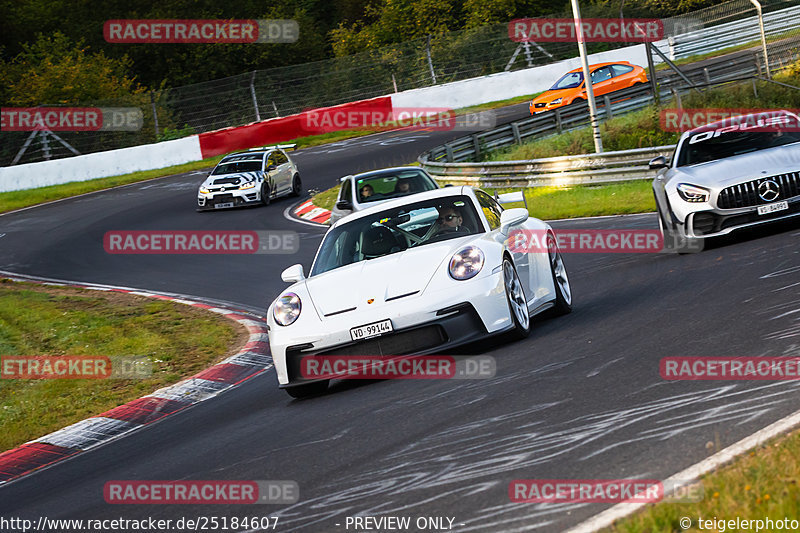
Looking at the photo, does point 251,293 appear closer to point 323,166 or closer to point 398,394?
point 398,394

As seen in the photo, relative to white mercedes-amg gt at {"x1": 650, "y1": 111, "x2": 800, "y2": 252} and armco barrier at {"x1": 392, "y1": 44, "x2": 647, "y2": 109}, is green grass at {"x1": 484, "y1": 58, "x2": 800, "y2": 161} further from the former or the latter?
armco barrier at {"x1": 392, "y1": 44, "x2": 647, "y2": 109}

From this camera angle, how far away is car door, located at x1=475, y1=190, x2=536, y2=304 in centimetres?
870

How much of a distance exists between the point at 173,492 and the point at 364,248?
11.4ft

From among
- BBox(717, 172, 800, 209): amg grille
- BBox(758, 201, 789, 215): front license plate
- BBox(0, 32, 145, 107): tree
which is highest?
BBox(0, 32, 145, 107): tree

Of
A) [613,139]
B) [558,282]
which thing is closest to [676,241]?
[558,282]

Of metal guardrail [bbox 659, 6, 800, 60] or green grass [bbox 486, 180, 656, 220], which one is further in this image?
metal guardrail [bbox 659, 6, 800, 60]

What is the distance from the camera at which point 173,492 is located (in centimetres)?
595

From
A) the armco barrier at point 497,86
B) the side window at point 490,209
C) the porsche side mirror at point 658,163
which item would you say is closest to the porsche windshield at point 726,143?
the porsche side mirror at point 658,163

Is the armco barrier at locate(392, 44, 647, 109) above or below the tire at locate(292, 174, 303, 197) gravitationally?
above

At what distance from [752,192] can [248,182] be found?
1710 cm

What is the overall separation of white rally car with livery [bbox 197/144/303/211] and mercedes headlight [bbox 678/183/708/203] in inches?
629

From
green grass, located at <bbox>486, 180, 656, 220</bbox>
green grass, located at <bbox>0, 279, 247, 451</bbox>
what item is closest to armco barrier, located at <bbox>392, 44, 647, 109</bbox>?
green grass, located at <bbox>486, 180, 656, 220</bbox>

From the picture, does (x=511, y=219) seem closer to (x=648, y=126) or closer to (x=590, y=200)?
(x=590, y=200)

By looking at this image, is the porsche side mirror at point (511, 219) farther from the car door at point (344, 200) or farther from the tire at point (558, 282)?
the car door at point (344, 200)
